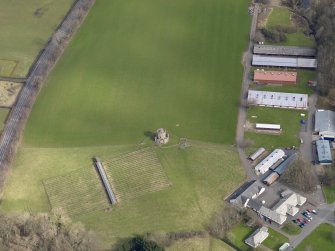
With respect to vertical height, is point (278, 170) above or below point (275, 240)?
above

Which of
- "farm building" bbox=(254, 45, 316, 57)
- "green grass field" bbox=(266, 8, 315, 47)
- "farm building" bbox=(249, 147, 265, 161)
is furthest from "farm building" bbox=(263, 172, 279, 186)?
"green grass field" bbox=(266, 8, 315, 47)

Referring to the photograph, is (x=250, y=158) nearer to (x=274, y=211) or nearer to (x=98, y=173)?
(x=274, y=211)

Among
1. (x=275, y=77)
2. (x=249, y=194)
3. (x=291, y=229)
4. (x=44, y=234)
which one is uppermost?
(x=275, y=77)

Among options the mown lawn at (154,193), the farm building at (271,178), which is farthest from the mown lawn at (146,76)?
the farm building at (271,178)

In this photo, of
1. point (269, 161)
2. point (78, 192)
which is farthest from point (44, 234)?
point (269, 161)

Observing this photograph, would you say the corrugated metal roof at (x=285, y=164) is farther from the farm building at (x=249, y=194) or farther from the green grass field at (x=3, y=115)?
the green grass field at (x=3, y=115)

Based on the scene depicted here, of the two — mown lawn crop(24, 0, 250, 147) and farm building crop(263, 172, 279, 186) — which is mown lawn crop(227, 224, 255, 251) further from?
mown lawn crop(24, 0, 250, 147)

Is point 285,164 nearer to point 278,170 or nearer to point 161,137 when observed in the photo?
point 278,170
